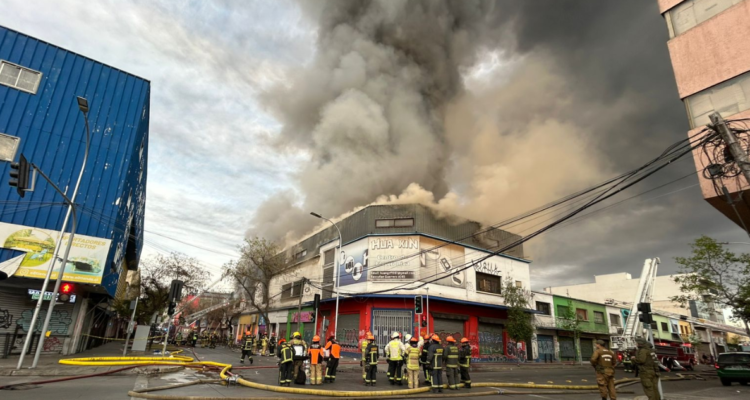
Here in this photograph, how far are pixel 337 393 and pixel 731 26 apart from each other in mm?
15354

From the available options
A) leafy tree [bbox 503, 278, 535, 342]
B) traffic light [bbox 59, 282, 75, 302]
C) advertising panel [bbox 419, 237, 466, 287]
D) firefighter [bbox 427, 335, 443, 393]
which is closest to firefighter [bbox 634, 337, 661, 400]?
firefighter [bbox 427, 335, 443, 393]

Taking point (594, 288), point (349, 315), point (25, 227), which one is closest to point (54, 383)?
point (25, 227)

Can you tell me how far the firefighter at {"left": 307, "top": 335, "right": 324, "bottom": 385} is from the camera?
11039mm

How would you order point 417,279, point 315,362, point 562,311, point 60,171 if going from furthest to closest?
point 562,311, point 417,279, point 60,171, point 315,362

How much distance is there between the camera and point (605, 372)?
8914 millimetres

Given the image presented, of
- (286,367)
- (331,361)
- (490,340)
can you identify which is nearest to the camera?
(286,367)

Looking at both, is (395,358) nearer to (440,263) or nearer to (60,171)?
(440,263)

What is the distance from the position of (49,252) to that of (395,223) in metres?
20.3

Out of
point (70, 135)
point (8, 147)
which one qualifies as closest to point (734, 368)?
point (70, 135)

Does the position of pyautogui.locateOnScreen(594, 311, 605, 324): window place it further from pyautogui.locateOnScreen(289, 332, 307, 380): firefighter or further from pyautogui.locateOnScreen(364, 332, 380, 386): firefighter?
pyautogui.locateOnScreen(289, 332, 307, 380): firefighter

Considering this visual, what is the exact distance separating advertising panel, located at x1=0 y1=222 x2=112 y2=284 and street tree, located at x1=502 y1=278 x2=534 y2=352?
2667cm

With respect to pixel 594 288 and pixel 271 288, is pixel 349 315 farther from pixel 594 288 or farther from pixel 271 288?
pixel 594 288

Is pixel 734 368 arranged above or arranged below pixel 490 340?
below

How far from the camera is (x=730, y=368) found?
48.0 ft
